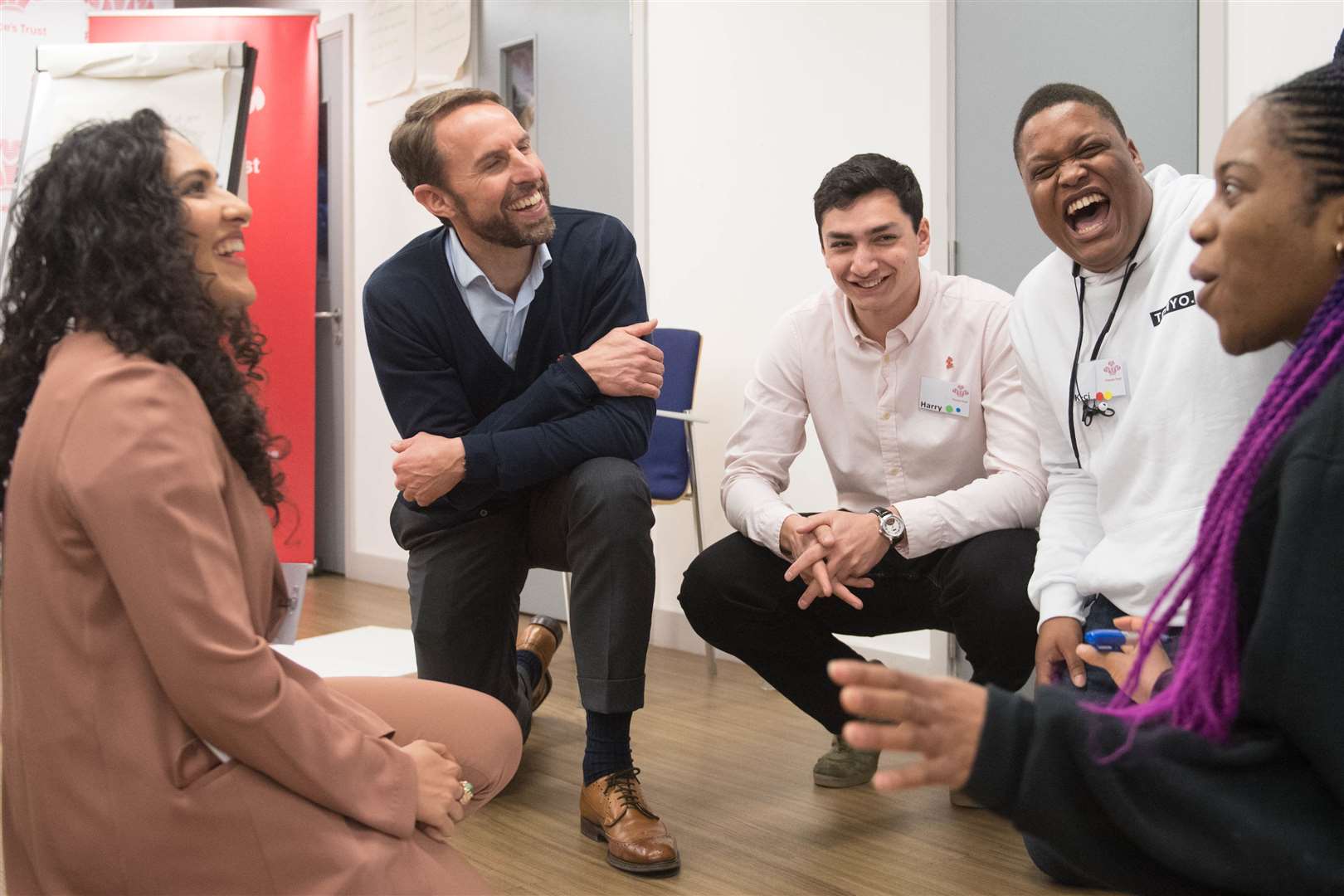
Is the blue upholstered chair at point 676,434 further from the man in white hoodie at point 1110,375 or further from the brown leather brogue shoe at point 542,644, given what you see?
the man in white hoodie at point 1110,375

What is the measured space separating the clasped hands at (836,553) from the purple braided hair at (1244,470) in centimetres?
119

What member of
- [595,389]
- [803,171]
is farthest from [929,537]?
[803,171]

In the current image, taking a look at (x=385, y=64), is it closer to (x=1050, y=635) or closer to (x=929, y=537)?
(x=929, y=537)

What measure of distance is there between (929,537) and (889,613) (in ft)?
0.66

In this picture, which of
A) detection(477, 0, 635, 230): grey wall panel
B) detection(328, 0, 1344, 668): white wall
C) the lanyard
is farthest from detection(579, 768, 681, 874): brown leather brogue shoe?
detection(477, 0, 635, 230): grey wall panel

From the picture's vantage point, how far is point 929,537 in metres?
2.14

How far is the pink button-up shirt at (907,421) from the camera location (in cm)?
215

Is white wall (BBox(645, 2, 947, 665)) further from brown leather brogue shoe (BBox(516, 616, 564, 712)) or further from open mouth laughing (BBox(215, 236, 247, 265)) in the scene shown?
open mouth laughing (BBox(215, 236, 247, 265))

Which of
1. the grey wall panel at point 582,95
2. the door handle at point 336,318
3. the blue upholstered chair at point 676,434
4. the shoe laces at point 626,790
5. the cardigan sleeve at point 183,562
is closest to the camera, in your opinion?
the cardigan sleeve at point 183,562

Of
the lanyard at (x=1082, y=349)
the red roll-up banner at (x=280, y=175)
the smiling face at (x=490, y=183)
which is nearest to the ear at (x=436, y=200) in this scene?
the smiling face at (x=490, y=183)

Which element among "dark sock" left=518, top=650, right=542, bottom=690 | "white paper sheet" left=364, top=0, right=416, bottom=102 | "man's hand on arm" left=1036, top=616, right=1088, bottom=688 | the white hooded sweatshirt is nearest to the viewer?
the white hooded sweatshirt

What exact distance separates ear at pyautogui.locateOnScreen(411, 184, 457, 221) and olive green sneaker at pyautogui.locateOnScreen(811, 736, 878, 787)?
129 cm

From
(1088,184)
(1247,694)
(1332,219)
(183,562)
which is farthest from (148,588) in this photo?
(1088,184)

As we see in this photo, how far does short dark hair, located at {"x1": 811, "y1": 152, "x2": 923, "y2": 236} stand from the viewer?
2.32 m
